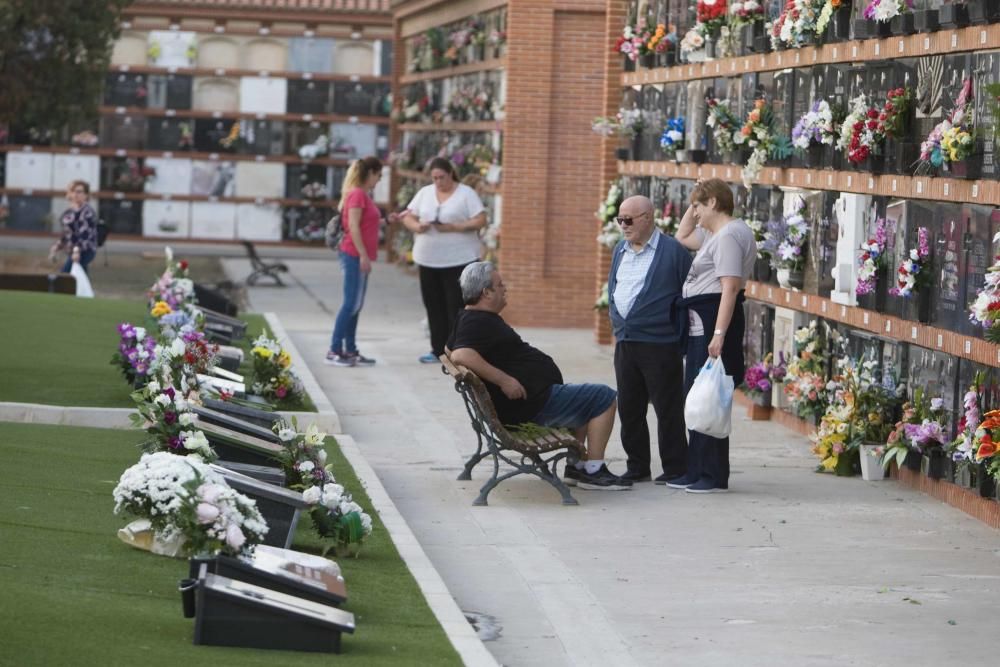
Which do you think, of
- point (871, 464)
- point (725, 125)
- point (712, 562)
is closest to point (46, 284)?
point (725, 125)

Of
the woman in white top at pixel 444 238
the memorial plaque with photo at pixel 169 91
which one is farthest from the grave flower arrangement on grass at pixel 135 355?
the memorial plaque with photo at pixel 169 91

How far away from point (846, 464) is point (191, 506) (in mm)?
5316

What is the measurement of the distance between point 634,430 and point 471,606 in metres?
3.08

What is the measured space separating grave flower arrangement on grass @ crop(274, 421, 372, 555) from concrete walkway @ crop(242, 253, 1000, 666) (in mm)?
494

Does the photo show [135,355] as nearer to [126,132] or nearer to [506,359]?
[506,359]

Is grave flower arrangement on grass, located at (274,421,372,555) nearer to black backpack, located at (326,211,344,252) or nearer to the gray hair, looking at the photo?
the gray hair

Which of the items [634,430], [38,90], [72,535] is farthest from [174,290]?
[38,90]

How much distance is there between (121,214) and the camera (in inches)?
1356

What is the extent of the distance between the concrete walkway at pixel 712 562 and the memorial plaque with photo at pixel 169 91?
74.9 feet

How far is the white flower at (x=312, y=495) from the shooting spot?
7.41 metres

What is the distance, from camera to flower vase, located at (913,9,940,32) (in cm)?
1002

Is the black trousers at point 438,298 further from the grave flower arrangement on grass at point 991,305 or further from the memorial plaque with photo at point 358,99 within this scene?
the memorial plaque with photo at point 358,99

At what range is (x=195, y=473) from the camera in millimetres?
6648

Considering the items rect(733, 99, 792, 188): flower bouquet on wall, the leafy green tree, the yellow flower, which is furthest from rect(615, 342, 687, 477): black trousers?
the leafy green tree
